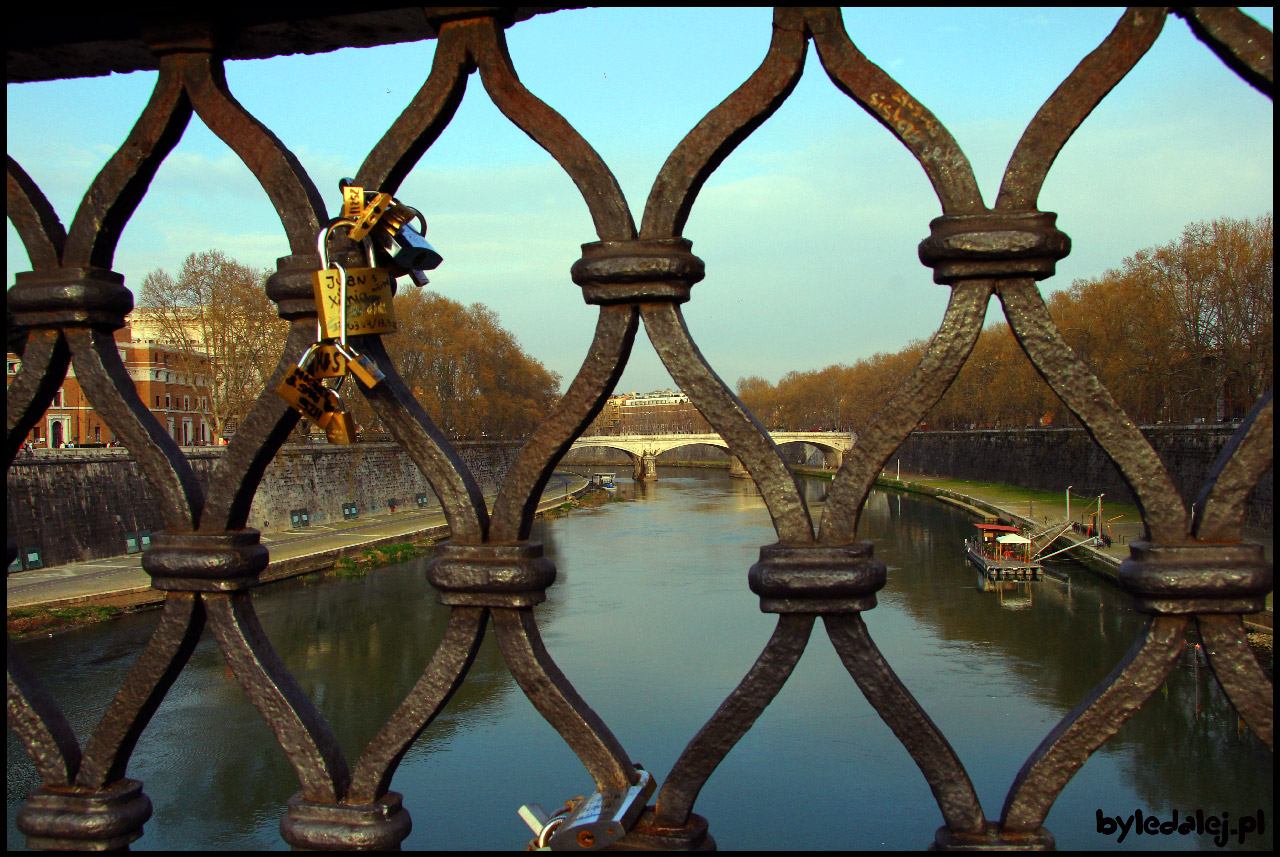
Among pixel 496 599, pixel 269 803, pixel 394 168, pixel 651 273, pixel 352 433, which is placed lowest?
pixel 269 803

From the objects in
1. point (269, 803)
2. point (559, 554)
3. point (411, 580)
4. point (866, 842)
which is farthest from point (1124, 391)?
point (269, 803)

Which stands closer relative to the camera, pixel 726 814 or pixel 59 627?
pixel 726 814

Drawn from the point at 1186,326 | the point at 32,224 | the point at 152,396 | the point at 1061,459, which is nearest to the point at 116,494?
the point at 152,396

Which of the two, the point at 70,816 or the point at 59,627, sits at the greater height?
the point at 70,816

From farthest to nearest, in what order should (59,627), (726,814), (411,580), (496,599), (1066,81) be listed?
(411,580)
(59,627)
(726,814)
(496,599)
(1066,81)

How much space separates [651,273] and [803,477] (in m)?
62.0

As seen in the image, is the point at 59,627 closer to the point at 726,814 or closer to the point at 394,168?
the point at 726,814

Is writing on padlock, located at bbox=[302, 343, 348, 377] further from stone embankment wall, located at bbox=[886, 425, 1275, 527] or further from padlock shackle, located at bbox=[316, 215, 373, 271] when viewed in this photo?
stone embankment wall, located at bbox=[886, 425, 1275, 527]

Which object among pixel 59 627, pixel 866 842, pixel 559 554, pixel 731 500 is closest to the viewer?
pixel 866 842

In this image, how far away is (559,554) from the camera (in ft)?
98.9

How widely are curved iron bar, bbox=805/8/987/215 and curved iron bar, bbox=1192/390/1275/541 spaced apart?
38 cm

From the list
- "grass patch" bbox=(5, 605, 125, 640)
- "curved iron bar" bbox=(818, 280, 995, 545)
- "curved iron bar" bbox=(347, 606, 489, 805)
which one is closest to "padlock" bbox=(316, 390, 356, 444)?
"curved iron bar" bbox=(347, 606, 489, 805)

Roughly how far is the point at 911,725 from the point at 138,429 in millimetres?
1121

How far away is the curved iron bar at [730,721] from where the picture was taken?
3.78 ft
